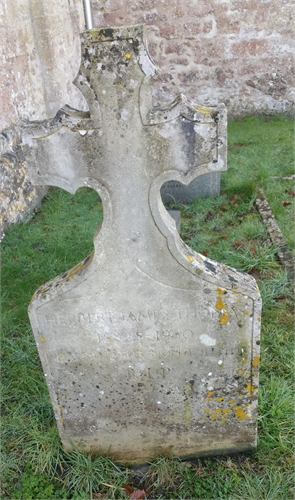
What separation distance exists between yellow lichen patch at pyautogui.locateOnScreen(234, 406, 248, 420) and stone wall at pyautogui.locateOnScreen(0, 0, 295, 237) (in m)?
4.43

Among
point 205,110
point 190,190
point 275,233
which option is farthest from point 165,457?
point 190,190

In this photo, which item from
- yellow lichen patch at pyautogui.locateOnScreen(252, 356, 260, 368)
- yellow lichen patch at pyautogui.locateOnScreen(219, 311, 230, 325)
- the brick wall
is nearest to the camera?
yellow lichen patch at pyautogui.locateOnScreen(219, 311, 230, 325)

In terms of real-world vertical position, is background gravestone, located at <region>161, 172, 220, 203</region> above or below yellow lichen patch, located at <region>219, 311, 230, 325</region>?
below

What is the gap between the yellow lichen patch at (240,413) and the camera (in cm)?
262

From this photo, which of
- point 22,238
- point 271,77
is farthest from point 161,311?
point 271,77

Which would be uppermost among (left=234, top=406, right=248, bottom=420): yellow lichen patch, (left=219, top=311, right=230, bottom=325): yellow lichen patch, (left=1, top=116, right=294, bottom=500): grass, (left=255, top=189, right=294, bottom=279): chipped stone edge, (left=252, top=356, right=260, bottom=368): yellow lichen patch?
(left=219, top=311, right=230, bottom=325): yellow lichen patch

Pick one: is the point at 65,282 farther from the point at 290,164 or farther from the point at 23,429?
the point at 290,164

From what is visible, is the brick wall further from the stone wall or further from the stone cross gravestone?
the stone cross gravestone

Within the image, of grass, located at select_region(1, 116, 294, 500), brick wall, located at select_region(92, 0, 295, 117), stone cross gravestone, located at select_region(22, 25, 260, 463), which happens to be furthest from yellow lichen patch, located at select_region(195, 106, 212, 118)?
brick wall, located at select_region(92, 0, 295, 117)

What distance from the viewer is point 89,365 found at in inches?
101

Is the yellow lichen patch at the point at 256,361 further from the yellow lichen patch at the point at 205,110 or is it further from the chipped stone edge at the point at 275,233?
the chipped stone edge at the point at 275,233

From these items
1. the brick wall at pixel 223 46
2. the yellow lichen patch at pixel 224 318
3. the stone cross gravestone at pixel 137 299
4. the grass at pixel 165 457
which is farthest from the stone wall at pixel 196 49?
the yellow lichen patch at pixel 224 318

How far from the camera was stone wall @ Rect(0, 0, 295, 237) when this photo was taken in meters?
6.56

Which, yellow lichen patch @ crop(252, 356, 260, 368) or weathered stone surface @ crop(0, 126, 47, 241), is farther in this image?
weathered stone surface @ crop(0, 126, 47, 241)
